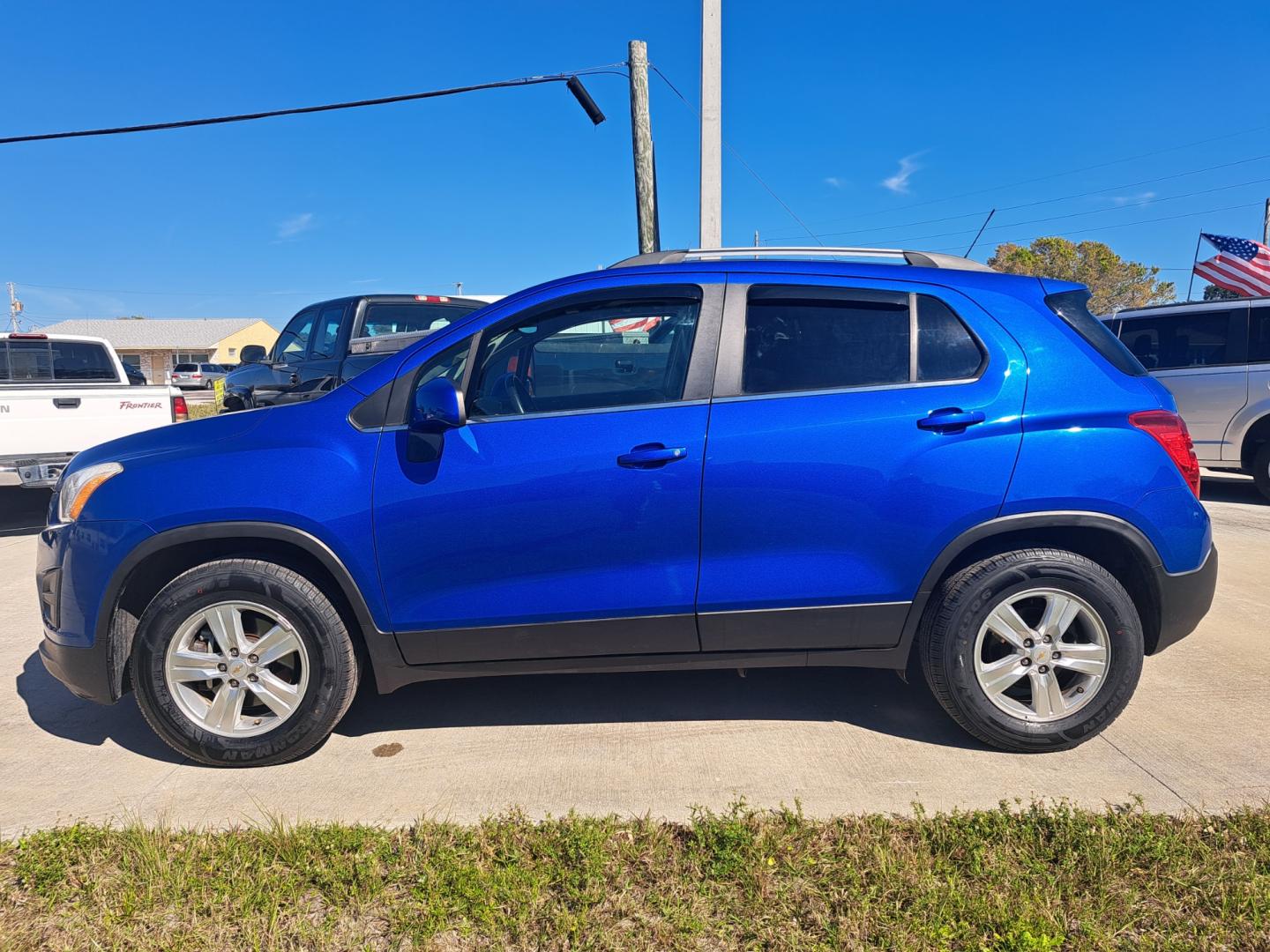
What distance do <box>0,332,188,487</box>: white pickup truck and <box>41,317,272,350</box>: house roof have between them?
6337 centimetres

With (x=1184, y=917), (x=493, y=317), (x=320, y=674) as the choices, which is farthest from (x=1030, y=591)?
(x=320, y=674)

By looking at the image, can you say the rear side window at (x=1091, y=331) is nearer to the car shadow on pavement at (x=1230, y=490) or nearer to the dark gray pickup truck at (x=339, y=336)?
the dark gray pickup truck at (x=339, y=336)

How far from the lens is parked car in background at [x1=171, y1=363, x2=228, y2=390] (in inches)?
1443

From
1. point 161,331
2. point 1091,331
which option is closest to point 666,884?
point 1091,331

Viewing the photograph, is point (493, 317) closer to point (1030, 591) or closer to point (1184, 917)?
point (1030, 591)

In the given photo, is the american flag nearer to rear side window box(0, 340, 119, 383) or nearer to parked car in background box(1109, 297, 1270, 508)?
parked car in background box(1109, 297, 1270, 508)

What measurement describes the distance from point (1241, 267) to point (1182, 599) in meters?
17.8

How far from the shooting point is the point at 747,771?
3.13m

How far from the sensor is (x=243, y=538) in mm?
3193

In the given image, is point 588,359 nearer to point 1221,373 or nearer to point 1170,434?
point 1170,434

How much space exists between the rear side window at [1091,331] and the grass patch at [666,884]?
1607mm

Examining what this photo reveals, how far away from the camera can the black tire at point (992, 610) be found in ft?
10.2

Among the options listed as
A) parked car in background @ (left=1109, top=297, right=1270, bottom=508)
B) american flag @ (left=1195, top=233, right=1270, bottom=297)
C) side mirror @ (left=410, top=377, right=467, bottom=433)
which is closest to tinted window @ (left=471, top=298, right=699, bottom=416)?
side mirror @ (left=410, top=377, right=467, bottom=433)

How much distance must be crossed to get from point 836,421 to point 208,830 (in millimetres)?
2543
